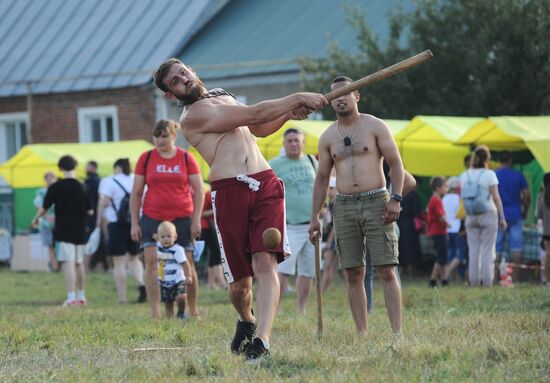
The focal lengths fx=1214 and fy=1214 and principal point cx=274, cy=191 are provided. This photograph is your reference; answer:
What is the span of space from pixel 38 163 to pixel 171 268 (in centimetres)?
1246

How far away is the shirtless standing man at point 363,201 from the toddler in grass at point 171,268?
3.12 meters

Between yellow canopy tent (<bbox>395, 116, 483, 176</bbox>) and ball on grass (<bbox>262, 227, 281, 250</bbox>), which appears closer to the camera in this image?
ball on grass (<bbox>262, 227, 281, 250</bbox>)

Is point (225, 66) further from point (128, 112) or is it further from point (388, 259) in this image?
point (388, 259)

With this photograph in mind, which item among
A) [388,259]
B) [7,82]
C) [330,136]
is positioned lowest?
[388,259]

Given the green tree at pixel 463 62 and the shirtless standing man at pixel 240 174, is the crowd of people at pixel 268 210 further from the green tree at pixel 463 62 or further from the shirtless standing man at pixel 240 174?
the green tree at pixel 463 62

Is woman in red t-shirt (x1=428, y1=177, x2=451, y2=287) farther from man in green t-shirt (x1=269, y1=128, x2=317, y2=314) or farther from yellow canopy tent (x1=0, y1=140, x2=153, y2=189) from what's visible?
yellow canopy tent (x1=0, y1=140, x2=153, y2=189)

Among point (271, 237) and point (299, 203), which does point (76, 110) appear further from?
point (271, 237)

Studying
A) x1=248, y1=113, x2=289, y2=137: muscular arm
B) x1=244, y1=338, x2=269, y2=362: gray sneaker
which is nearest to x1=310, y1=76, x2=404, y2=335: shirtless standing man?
x1=248, y1=113, x2=289, y2=137: muscular arm

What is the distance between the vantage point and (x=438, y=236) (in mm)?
18578

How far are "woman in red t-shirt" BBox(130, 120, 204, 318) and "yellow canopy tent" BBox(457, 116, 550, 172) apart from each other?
6.09 metres

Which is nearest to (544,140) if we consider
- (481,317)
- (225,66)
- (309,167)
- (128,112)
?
(309,167)

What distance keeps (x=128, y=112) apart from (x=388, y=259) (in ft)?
75.0

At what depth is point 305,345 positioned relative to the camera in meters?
8.59

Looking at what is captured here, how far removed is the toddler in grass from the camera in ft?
39.7
